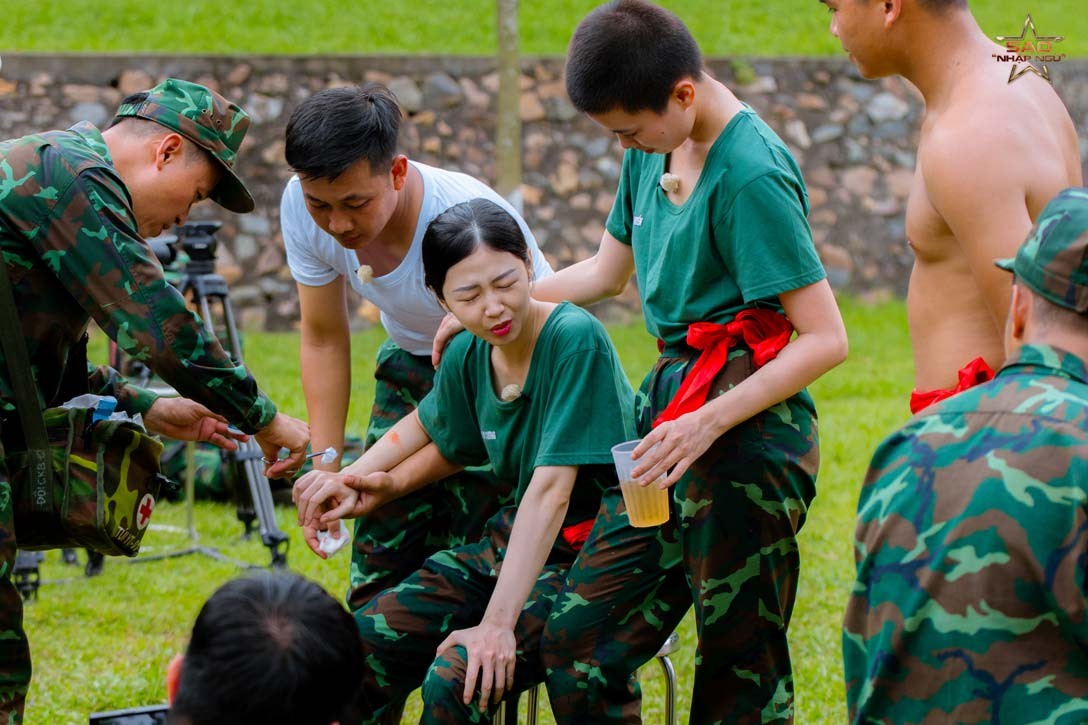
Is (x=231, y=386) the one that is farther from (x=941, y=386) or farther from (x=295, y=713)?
(x=941, y=386)

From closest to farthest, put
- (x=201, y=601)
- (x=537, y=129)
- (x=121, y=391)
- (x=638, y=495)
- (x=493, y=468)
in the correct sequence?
(x=638, y=495) → (x=493, y=468) → (x=121, y=391) → (x=201, y=601) → (x=537, y=129)

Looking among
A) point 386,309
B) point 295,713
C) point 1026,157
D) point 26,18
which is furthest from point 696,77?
point 26,18

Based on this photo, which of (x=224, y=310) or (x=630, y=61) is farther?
(x=224, y=310)

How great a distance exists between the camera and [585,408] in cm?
310

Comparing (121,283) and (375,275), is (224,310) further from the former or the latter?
(121,283)

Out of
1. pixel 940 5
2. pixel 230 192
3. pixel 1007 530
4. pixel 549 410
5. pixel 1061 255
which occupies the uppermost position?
pixel 940 5

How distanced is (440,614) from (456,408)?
531 mm

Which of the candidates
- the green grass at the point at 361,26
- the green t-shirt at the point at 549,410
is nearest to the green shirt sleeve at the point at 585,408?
the green t-shirt at the point at 549,410

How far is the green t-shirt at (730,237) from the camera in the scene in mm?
2844

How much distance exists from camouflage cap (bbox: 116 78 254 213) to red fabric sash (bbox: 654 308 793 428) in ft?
4.18

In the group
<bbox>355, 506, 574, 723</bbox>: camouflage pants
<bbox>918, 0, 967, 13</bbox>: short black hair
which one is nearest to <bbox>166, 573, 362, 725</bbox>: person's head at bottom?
<bbox>355, 506, 574, 723</bbox>: camouflage pants

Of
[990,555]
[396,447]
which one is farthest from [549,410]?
[990,555]

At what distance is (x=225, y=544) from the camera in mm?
6457

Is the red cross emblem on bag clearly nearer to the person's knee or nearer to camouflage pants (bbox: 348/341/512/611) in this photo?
camouflage pants (bbox: 348/341/512/611)
